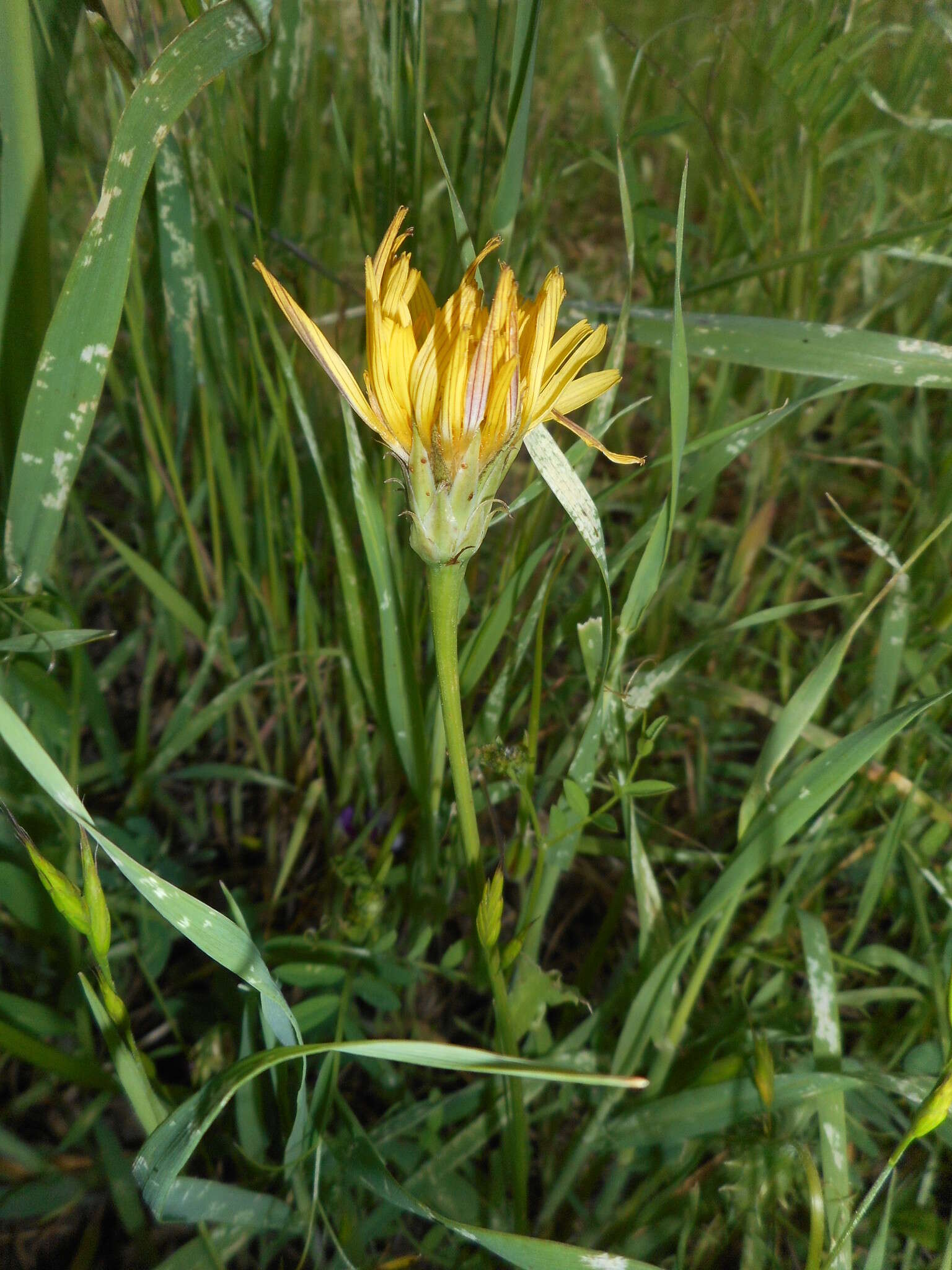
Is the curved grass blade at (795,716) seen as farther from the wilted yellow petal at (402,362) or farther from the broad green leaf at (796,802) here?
the wilted yellow petal at (402,362)

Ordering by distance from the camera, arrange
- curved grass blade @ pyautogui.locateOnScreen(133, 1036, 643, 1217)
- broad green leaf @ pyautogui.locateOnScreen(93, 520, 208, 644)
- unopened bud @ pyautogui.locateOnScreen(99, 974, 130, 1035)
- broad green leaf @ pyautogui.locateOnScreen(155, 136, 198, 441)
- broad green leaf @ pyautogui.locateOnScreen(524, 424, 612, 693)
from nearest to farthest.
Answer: curved grass blade @ pyautogui.locateOnScreen(133, 1036, 643, 1217), unopened bud @ pyautogui.locateOnScreen(99, 974, 130, 1035), broad green leaf @ pyautogui.locateOnScreen(524, 424, 612, 693), broad green leaf @ pyautogui.locateOnScreen(155, 136, 198, 441), broad green leaf @ pyautogui.locateOnScreen(93, 520, 208, 644)

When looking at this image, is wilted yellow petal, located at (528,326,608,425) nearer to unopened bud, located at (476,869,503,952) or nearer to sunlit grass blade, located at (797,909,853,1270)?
unopened bud, located at (476,869,503,952)

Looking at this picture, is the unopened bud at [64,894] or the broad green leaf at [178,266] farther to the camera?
the broad green leaf at [178,266]

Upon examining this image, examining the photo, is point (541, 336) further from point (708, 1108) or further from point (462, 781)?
point (708, 1108)

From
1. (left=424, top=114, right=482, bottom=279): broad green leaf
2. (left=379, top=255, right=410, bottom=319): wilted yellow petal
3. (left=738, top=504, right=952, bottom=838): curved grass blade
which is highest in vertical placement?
(left=424, top=114, right=482, bottom=279): broad green leaf

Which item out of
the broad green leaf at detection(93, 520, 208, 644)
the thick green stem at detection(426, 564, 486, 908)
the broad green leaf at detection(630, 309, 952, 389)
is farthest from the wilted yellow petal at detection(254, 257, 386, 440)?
the broad green leaf at detection(93, 520, 208, 644)

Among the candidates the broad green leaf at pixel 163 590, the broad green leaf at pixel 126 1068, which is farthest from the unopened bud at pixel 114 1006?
the broad green leaf at pixel 163 590

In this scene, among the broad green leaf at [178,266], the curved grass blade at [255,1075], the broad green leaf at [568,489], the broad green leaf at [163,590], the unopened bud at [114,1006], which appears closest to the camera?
the curved grass blade at [255,1075]

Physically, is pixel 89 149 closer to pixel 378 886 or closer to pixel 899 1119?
pixel 378 886
